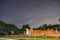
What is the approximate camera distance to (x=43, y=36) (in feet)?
9.16

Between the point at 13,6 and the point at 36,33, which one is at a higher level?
the point at 13,6

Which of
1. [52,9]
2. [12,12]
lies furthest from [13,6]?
[52,9]

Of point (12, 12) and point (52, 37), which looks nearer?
point (52, 37)

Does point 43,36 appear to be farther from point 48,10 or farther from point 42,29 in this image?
point 48,10

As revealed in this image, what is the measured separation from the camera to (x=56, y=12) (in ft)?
9.36

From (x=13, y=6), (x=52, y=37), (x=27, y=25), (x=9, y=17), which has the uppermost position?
(x=13, y=6)

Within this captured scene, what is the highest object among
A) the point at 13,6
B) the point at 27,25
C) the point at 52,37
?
the point at 13,6

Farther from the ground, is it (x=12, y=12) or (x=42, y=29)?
(x=12, y=12)

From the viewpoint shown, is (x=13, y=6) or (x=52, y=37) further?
(x=13, y=6)

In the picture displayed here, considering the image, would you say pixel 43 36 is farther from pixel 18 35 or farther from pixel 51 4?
pixel 51 4

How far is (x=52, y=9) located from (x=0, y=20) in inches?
43.9

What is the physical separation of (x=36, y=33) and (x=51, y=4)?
69cm

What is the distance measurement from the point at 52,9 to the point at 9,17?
0.92 m

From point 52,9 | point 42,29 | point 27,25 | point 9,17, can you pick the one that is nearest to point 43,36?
point 42,29
